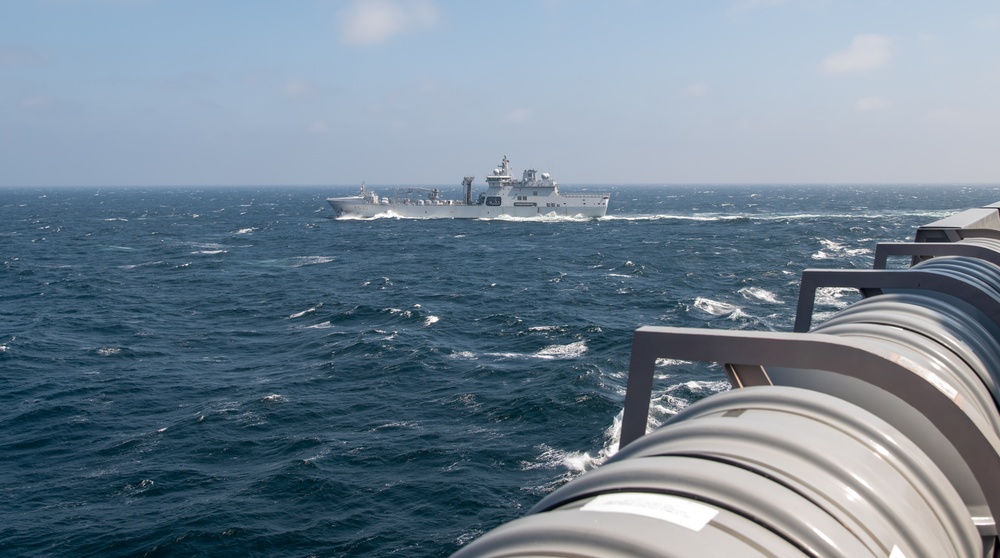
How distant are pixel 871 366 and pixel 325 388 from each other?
26.7 meters

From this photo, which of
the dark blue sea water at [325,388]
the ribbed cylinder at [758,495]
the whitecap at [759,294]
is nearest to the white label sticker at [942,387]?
the ribbed cylinder at [758,495]

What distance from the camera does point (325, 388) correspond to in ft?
97.3

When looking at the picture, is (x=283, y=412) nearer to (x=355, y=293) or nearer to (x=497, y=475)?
(x=497, y=475)

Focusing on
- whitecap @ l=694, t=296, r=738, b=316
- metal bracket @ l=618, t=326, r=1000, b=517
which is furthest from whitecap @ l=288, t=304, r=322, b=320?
metal bracket @ l=618, t=326, r=1000, b=517

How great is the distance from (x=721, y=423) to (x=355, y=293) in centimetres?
4987

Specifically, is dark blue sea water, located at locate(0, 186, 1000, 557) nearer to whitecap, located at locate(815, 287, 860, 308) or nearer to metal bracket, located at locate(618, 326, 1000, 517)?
whitecap, located at locate(815, 287, 860, 308)

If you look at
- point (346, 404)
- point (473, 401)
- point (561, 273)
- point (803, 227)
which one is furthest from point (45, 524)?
point (803, 227)

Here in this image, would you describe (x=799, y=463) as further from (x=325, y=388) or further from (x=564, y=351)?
(x=564, y=351)

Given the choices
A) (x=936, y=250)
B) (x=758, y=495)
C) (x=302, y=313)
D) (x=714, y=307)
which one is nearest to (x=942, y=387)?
(x=758, y=495)

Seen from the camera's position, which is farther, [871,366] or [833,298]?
[833,298]

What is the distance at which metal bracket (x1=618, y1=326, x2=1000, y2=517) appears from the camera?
5059mm

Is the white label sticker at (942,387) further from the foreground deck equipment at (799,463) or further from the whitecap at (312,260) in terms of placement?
the whitecap at (312,260)

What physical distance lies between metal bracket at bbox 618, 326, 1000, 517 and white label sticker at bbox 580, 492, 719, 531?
218 centimetres

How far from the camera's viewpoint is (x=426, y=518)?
19.0m
